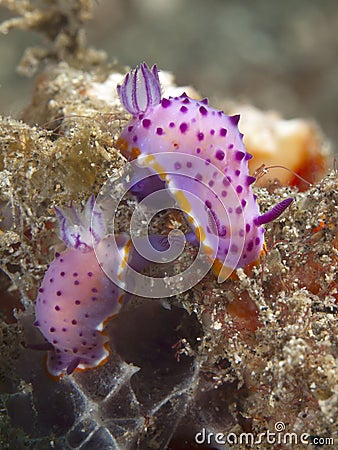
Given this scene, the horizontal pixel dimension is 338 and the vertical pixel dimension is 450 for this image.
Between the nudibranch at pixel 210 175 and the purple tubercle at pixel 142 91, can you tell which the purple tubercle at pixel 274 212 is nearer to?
the nudibranch at pixel 210 175

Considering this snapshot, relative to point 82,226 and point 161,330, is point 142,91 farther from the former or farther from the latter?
point 161,330

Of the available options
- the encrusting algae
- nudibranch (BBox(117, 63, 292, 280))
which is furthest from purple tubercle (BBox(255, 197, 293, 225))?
the encrusting algae

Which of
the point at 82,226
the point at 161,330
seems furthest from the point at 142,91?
the point at 161,330

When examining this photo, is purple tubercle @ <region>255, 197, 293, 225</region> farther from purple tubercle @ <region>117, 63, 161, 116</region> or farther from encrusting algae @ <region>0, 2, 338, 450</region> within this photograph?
purple tubercle @ <region>117, 63, 161, 116</region>

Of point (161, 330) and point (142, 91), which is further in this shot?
point (161, 330)

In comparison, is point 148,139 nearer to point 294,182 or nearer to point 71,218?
point 71,218

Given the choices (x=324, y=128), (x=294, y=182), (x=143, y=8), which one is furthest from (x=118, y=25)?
(x=294, y=182)
